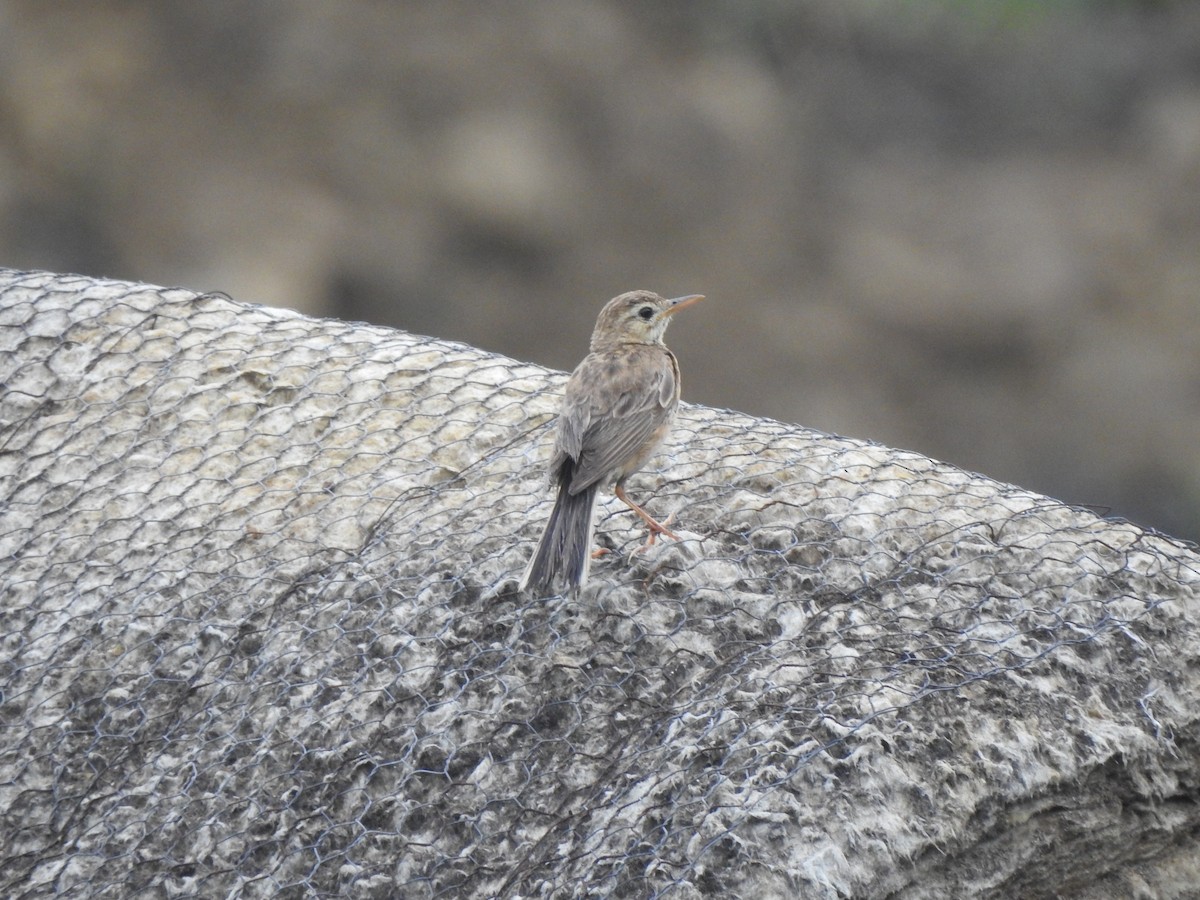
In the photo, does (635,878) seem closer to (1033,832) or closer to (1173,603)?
(1033,832)

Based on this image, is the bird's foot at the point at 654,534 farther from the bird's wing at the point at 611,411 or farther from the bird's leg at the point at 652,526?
the bird's wing at the point at 611,411

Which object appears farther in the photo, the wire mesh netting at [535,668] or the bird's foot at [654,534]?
the bird's foot at [654,534]

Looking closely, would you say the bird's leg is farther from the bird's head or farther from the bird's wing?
the bird's head

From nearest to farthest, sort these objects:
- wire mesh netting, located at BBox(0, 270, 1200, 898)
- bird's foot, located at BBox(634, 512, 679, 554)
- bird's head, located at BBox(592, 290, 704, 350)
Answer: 1. wire mesh netting, located at BBox(0, 270, 1200, 898)
2. bird's foot, located at BBox(634, 512, 679, 554)
3. bird's head, located at BBox(592, 290, 704, 350)

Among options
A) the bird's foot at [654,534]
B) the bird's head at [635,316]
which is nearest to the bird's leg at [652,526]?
the bird's foot at [654,534]

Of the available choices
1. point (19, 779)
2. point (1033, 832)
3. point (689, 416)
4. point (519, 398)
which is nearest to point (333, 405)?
point (519, 398)

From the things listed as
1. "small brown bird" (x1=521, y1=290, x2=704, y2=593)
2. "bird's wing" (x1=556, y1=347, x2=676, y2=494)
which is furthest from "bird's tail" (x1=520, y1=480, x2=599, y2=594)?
"bird's wing" (x1=556, y1=347, x2=676, y2=494)

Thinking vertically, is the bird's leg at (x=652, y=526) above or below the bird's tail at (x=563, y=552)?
above
